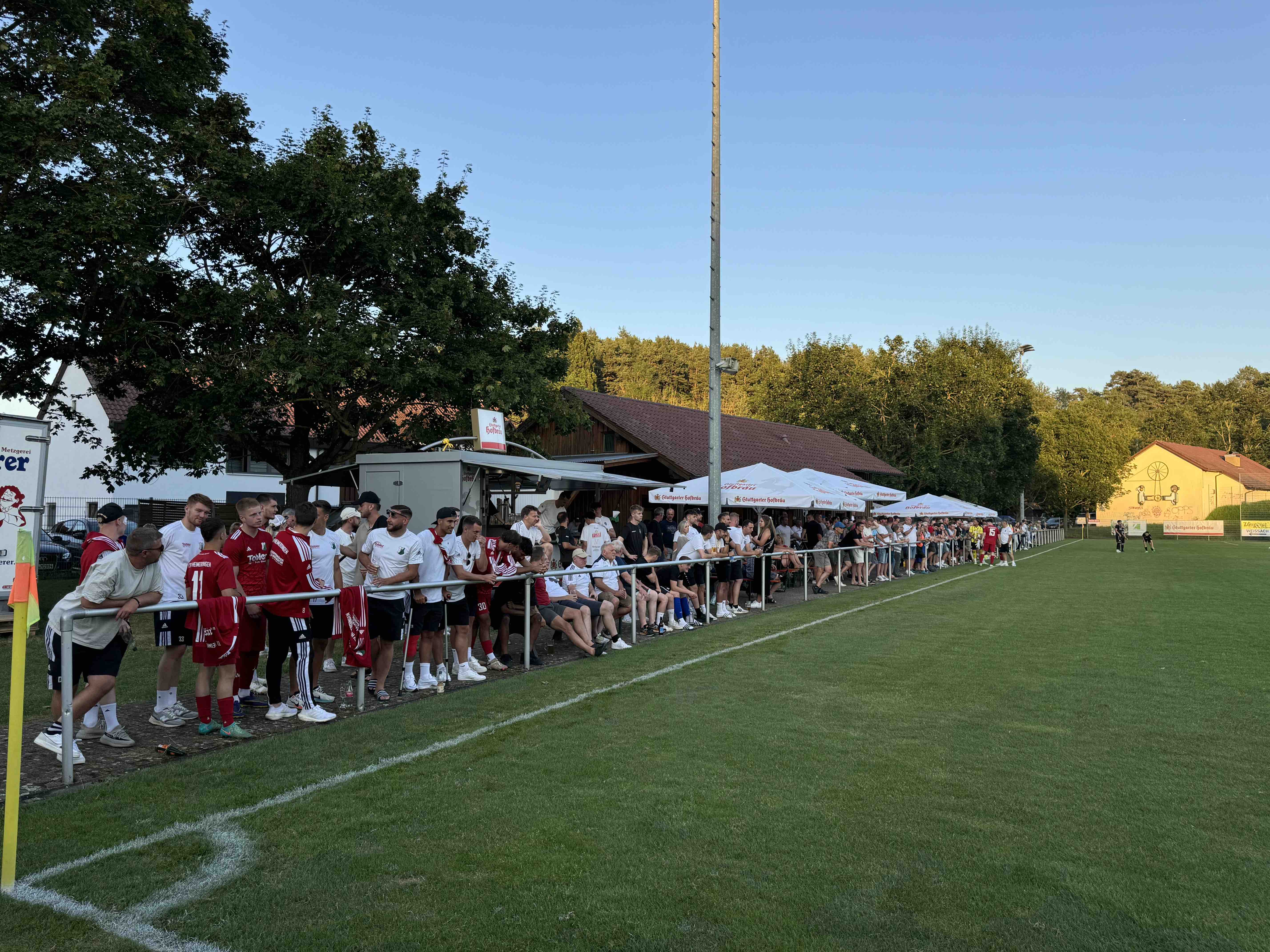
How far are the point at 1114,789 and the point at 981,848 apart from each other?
4.82ft

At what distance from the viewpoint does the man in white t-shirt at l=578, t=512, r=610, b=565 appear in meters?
12.1

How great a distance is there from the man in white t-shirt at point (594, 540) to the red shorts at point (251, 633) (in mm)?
5158

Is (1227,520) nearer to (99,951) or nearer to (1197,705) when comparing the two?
(1197,705)

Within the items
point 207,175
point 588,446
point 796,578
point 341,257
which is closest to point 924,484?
point 588,446

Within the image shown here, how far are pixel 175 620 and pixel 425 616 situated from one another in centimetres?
216

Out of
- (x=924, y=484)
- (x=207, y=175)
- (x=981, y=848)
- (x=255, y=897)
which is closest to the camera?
(x=255, y=897)

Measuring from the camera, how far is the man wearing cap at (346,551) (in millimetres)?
8750

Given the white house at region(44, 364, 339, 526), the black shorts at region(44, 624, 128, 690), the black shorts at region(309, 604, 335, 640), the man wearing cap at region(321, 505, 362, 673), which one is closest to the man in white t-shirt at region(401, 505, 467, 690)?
the man wearing cap at region(321, 505, 362, 673)

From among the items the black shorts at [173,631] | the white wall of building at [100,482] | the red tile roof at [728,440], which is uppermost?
the red tile roof at [728,440]

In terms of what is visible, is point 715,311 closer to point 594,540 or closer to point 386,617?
point 594,540

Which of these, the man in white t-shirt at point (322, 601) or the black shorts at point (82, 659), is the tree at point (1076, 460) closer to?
the man in white t-shirt at point (322, 601)

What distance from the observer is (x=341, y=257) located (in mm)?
19672

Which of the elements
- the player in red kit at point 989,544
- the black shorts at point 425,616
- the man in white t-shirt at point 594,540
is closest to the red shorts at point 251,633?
the black shorts at point 425,616

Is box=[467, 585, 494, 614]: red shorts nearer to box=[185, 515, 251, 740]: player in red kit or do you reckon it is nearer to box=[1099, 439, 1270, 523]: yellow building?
box=[185, 515, 251, 740]: player in red kit
